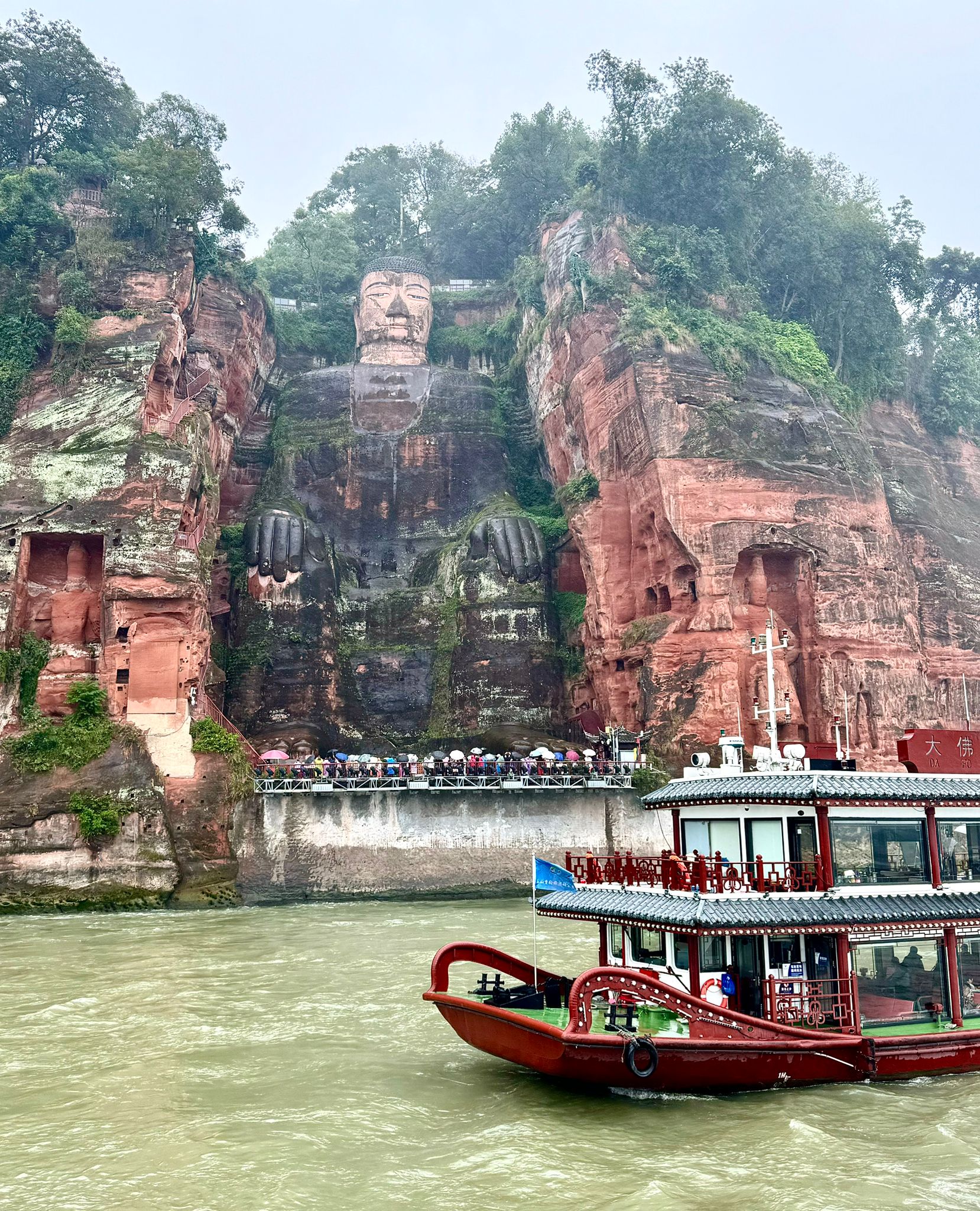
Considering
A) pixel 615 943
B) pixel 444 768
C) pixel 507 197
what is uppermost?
pixel 507 197

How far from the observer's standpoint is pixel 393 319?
58.5 metres

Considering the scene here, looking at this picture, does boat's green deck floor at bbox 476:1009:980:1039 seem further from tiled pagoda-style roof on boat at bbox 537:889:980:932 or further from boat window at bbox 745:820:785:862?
boat window at bbox 745:820:785:862

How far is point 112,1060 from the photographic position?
47.5 ft

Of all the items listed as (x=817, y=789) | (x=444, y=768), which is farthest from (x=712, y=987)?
(x=444, y=768)

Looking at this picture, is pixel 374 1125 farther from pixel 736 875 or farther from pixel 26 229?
pixel 26 229

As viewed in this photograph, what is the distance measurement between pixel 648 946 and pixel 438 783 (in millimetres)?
19567

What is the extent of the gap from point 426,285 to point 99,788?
39350mm

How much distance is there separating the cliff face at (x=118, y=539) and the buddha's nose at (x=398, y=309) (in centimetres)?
2129

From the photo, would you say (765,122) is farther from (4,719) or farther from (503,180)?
(4,719)

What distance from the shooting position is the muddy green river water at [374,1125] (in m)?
10.1

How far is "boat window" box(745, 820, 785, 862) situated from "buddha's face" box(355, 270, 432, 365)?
46.7m

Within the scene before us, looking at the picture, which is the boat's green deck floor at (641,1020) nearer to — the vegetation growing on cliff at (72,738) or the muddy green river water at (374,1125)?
the muddy green river water at (374,1125)

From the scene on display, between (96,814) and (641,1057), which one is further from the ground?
(96,814)

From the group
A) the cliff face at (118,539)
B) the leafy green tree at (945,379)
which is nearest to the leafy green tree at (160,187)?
the cliff face at (118,539)
